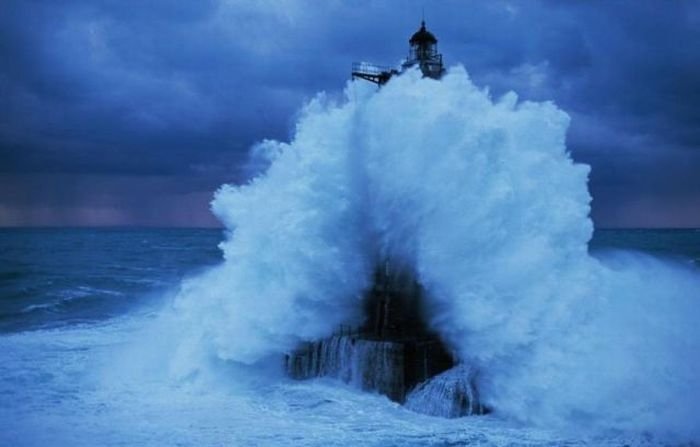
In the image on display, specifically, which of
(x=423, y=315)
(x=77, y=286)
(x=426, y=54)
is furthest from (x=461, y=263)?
(x=77, y=286)

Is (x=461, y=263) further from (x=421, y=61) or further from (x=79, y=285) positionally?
(x=79, y=285)

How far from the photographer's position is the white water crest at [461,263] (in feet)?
36.3

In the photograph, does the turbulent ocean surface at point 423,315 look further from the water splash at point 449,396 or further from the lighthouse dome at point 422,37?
the lighthouse dome at point 422,37

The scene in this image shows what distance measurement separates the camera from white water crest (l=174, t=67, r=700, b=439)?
36.3 feet

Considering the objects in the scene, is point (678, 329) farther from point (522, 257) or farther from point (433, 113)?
point (433, 113)

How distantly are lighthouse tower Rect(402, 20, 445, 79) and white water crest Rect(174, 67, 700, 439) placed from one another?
7370mm

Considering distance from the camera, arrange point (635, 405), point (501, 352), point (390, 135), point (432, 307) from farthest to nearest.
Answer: point (390, 135)
point (432, 307)
point (501, 352)
point (635, 405)

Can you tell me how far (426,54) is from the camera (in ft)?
71.9

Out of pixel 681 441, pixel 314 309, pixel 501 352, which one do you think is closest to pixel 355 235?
pixel 314 309

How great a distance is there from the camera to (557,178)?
13.4 meters

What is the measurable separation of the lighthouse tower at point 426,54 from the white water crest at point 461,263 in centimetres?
737

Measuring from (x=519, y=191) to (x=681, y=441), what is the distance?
210 inches

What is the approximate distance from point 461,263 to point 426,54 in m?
11.5

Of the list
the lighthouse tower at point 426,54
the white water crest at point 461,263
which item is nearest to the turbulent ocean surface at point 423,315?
the white water crest at point 461,263
